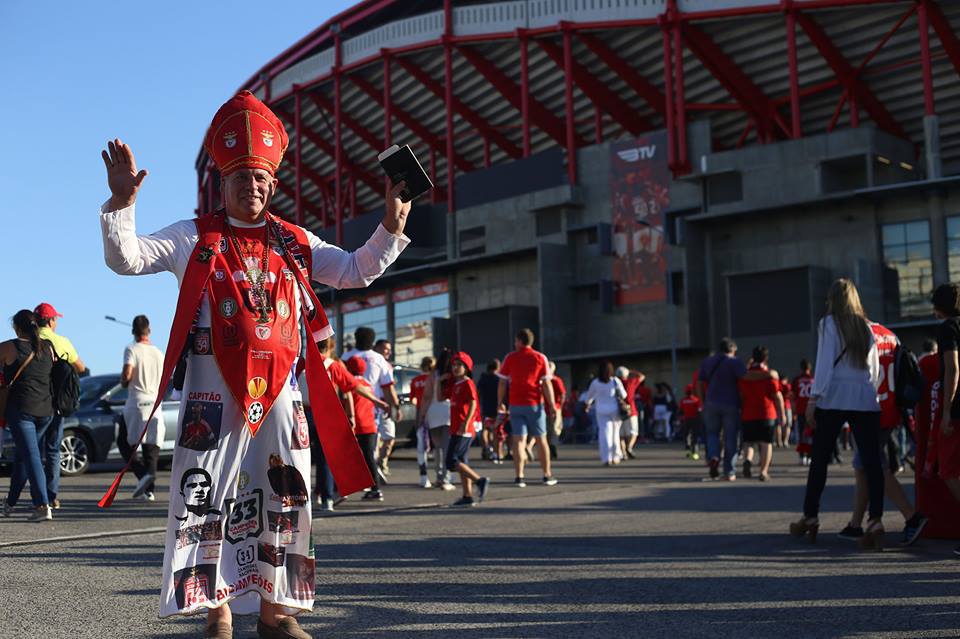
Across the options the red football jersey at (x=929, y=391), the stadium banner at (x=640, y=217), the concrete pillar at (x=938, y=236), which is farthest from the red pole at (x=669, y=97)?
the red football jersey at (x=929, y=391)

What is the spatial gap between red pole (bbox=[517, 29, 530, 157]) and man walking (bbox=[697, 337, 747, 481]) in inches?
1122

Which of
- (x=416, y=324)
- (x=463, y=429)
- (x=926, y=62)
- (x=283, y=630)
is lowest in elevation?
(x=283, y=630)

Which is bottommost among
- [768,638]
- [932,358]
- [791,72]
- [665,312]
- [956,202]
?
[768,638]

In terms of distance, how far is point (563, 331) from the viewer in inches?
1649

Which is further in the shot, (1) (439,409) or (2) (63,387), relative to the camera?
(1) (439,409)

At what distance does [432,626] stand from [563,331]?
37.3 metres

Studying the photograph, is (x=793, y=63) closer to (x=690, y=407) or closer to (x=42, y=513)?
(x=690, y=407)

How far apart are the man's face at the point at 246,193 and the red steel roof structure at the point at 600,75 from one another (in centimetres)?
3422

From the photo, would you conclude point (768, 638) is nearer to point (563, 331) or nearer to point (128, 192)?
point (128, 192)

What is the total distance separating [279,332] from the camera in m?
4.21

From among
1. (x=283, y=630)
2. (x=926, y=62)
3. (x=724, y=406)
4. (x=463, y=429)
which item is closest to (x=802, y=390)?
(x=724, y=406)

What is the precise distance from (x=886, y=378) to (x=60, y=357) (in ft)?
22.0

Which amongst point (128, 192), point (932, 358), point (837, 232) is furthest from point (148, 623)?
point (837, 232)

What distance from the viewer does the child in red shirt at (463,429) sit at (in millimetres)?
11227
